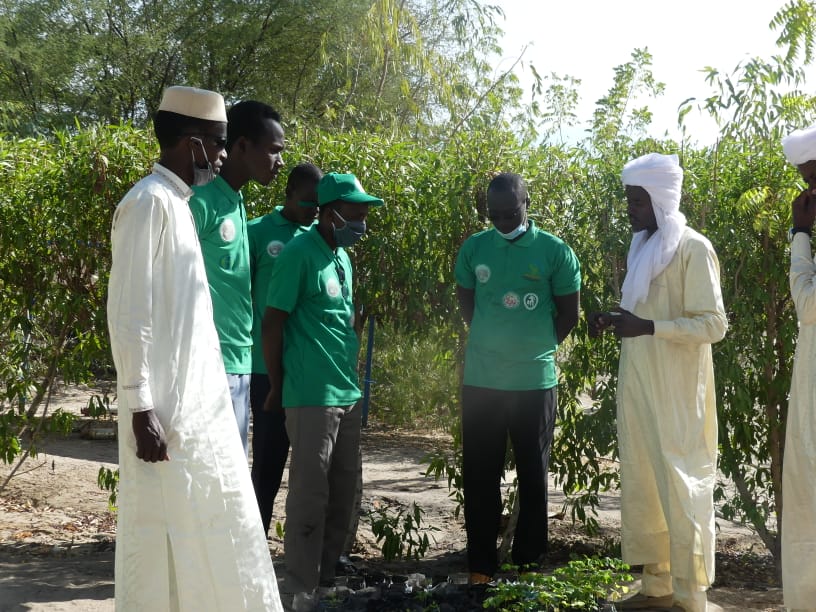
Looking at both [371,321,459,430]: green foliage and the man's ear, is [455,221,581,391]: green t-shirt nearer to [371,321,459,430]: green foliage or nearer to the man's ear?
the man's ear

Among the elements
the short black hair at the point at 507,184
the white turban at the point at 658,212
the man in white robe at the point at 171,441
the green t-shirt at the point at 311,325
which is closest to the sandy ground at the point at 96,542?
the green t-shirt at the point at 311,325

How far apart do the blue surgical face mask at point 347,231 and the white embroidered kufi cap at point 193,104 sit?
1.20 metres

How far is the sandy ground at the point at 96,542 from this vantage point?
4892 millimetres

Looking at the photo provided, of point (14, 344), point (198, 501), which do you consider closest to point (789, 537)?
point (198, 501)

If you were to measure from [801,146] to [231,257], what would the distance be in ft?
7.83

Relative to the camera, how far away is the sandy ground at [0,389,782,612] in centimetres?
489

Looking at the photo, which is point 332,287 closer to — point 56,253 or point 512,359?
point 512,359

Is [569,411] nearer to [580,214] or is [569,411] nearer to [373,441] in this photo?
[580,214]

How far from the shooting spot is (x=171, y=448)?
3.09m

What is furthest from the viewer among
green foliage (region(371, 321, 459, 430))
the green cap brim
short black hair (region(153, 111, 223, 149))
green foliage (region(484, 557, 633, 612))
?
green foliage (region(371, 321, 459, 430))

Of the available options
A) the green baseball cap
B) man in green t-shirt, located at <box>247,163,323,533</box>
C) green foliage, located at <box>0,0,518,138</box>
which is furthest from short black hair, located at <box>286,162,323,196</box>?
green foliage, located at <box>0,0,518,138</box>

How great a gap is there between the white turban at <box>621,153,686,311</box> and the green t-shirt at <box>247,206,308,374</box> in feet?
5.42

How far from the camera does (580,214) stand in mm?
5496

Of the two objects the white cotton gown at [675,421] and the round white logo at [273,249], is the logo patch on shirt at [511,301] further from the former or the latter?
the round white logo at [273,249]
